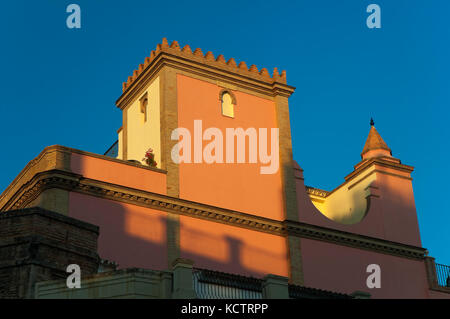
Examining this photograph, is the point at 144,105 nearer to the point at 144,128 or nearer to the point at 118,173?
the point at 144,128

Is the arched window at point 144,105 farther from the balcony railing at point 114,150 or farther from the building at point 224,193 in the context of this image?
the balcony railing at point 114,150

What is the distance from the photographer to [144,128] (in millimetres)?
39719

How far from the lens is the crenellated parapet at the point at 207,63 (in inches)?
1539

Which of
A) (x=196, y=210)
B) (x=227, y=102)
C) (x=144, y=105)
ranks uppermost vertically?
(x=144, y=105)

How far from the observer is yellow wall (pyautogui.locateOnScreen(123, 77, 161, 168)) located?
1515 inches

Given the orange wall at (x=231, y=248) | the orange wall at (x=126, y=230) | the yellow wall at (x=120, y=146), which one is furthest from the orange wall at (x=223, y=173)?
the yellow wall at (x=120, y=146)

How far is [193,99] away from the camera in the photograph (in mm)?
39000

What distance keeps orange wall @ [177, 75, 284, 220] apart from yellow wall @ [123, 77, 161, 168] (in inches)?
44.6

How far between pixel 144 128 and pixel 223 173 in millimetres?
4287

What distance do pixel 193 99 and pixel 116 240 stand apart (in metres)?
8.12

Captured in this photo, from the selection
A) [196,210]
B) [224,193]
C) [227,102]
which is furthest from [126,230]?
[227,102]

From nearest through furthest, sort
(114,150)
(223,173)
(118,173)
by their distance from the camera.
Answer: (118,173) → (223,173) → (114,150)

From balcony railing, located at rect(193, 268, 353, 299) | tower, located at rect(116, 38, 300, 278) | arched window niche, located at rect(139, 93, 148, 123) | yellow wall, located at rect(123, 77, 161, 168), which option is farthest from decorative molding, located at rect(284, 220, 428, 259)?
balcony railing, located at rect(193, 268, 353, 299)
